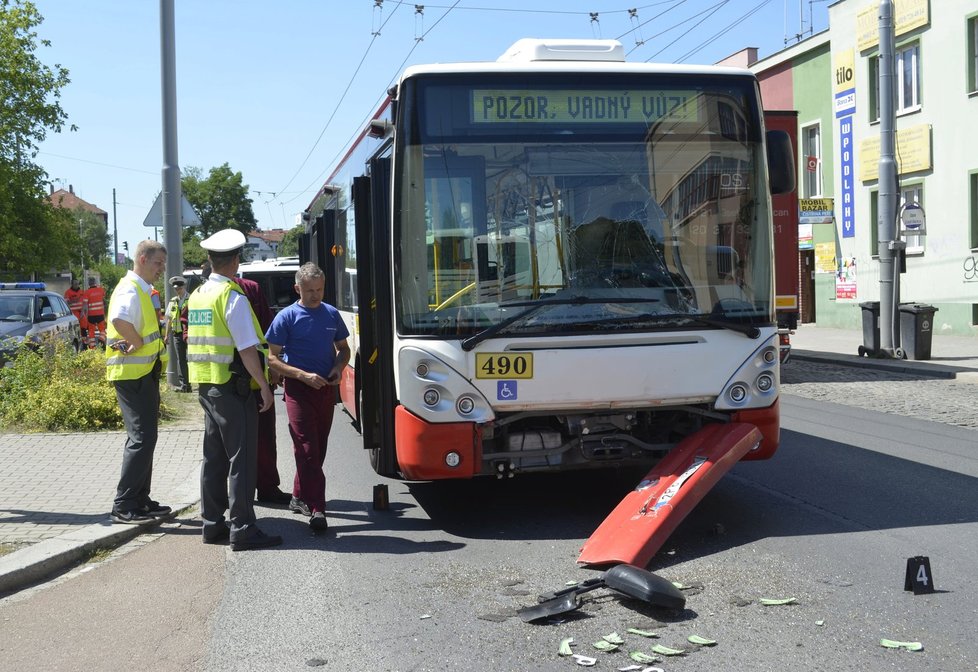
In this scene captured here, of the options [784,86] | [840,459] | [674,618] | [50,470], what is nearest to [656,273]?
[674,618]

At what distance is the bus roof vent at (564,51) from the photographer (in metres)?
7.32

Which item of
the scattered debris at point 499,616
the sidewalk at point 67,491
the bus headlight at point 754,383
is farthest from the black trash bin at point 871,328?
Result: the scattered debris at point 499,616

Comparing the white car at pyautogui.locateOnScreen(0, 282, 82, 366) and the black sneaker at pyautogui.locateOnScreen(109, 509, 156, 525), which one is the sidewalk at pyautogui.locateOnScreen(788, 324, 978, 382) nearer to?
the black sneaker at pyautogui.locateOnScreen(109, 509, 156, 525)

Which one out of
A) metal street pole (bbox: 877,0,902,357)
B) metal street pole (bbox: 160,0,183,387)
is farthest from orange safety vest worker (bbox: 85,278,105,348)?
metal street pole (bbox: 877,0,902,357)

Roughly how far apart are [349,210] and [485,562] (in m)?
4.46

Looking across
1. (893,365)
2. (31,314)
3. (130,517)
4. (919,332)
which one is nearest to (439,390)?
(130,517)

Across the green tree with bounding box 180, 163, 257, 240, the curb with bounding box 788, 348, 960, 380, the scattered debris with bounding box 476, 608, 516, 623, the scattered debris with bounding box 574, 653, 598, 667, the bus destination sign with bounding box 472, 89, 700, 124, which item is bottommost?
the scattered debris with bounding box 476, 608, 516, 623

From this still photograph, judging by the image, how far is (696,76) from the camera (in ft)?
23.2

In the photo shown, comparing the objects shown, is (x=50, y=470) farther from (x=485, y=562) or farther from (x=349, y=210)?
(x=485, y=562)

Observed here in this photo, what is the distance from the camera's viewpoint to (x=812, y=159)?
30922 millimetres

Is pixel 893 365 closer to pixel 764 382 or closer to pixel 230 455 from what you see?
pixel 764 382

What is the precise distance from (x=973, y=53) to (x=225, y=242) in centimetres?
2181

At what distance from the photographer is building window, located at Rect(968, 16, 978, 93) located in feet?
78.5

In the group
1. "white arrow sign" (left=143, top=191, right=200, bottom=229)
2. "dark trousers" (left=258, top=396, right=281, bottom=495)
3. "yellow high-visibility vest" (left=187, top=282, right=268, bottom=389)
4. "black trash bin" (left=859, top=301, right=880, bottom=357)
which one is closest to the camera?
"yellow high-visibility vest" (left=187, top=282, right=268, bottom=389)
